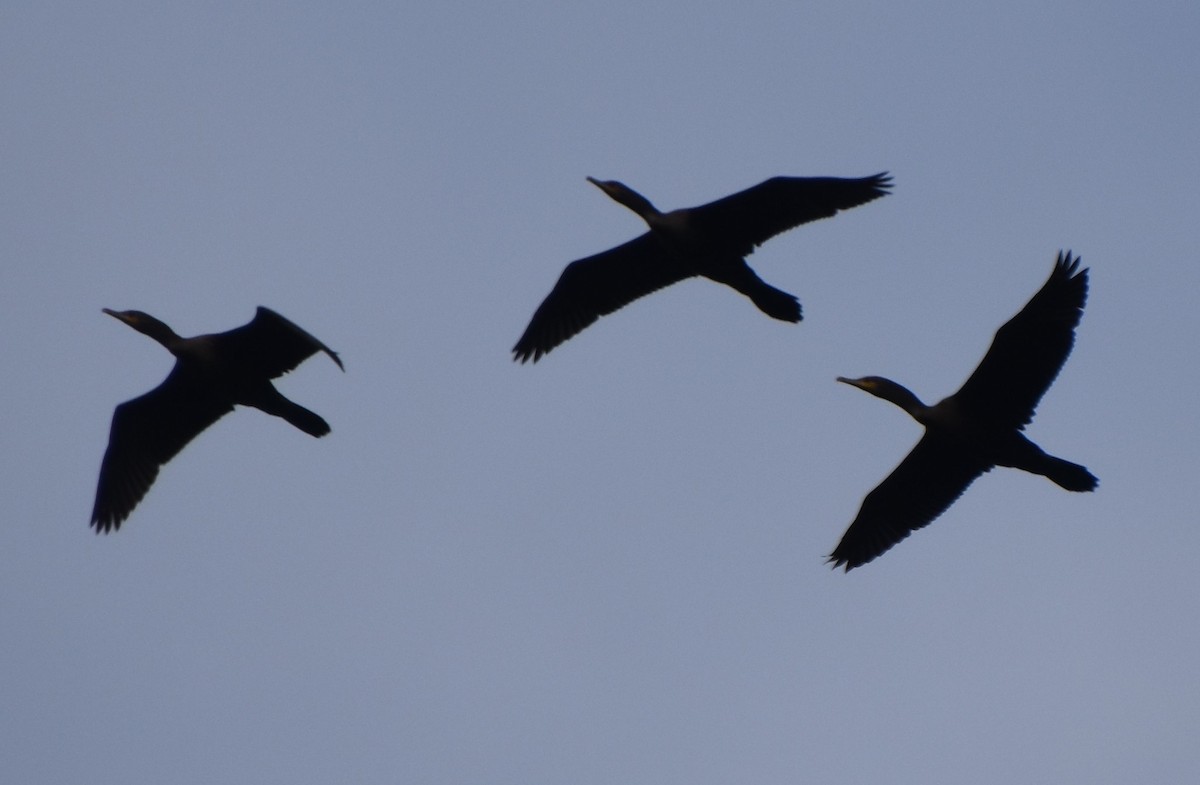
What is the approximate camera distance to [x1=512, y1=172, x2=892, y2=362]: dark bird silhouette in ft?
39.8

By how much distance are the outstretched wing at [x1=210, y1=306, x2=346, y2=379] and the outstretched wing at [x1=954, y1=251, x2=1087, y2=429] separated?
15.7 feet

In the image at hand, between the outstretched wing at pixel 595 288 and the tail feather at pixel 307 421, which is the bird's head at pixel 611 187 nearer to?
the outstretched wing at pixel 595 288

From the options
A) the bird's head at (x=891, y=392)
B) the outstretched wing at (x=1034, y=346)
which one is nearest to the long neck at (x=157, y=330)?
the bird's head at (x=891, y=392)

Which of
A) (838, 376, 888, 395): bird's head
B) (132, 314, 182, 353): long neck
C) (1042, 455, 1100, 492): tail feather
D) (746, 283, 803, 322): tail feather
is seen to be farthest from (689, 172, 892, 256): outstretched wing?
(132, 314, 182, 353): long neck

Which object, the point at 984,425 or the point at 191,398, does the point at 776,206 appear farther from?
the point at 191,398

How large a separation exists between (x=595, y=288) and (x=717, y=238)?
142 cm

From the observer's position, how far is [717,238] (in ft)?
40.9

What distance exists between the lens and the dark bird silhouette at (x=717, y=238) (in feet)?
39.8

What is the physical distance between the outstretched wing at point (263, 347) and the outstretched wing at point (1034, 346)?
479 cm

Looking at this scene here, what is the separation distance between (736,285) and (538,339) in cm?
208

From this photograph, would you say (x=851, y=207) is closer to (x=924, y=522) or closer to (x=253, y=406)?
(x=924, y=522)

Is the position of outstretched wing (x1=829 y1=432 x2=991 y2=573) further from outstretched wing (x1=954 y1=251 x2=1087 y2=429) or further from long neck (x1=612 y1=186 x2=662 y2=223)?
long neck (x1=612 y1=186 x2=662 y2=223)

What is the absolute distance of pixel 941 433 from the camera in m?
11.9

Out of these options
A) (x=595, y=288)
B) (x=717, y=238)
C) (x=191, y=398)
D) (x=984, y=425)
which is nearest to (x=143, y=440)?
(x=191, y=398)
